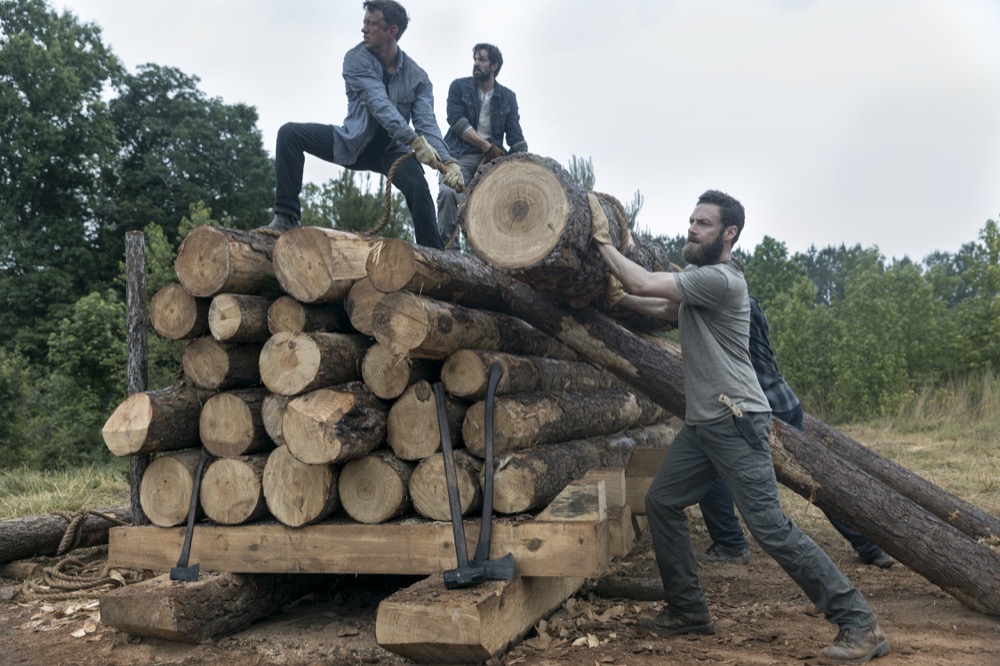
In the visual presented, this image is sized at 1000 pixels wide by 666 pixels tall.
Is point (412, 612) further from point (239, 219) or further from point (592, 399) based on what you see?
point (239, 219)

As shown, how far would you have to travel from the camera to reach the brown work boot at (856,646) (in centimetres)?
383

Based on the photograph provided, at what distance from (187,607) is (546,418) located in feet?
6.74

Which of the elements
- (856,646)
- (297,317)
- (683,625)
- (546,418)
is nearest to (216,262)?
(297,317)

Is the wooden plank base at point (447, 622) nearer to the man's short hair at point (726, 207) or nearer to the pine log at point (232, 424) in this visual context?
the pine log at point (232, 424)

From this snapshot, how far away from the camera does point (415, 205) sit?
5789 mm

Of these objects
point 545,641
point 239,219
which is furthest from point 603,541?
point 239,219

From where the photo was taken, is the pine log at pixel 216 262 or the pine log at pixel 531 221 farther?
the pine log at pixel 216 262

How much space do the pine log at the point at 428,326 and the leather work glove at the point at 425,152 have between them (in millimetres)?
1312

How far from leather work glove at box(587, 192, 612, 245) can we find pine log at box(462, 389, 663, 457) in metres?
0.96

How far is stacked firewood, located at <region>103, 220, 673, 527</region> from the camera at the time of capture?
14.0 feet

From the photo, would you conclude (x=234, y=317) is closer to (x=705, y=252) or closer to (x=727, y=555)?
(x=705, y=252)

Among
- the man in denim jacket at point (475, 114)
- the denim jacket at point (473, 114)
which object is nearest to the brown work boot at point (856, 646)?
the man in denim jacket at point (475, 114)

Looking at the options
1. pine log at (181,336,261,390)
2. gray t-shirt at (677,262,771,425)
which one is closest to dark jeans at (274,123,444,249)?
pine log at (181,336,261,390)

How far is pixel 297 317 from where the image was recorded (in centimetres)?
448
